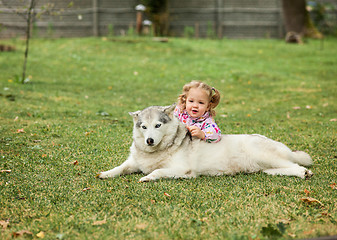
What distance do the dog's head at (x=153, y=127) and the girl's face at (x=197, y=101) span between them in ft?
1.22

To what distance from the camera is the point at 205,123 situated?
5004mm

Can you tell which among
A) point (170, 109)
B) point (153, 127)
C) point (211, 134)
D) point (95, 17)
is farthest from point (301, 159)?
point (95, 17)

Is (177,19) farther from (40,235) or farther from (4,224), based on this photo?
(40,235)

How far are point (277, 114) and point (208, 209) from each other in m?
6.22

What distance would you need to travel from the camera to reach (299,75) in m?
14.8

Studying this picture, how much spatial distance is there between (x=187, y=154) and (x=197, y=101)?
0.70 metres

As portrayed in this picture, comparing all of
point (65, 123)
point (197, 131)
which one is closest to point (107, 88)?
point (65, 123)

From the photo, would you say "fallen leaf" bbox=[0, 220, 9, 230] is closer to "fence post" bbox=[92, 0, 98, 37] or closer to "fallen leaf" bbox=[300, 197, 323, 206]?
"fallen leaf" bbox=[300, 197, 323, 206]

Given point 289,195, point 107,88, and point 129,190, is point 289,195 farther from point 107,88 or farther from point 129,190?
point 107,88

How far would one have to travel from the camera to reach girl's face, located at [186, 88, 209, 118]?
16.3ft

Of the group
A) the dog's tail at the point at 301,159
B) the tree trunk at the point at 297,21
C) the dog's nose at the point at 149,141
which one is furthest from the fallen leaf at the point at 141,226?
the tree trunk at the point at 297,21

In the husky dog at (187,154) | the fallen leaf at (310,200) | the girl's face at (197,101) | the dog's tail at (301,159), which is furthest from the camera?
the dog's tail at (301,159)

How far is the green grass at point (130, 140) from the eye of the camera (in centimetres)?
350

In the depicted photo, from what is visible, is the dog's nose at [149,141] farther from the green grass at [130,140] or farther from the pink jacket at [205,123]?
the pink jacket at [205,123]
